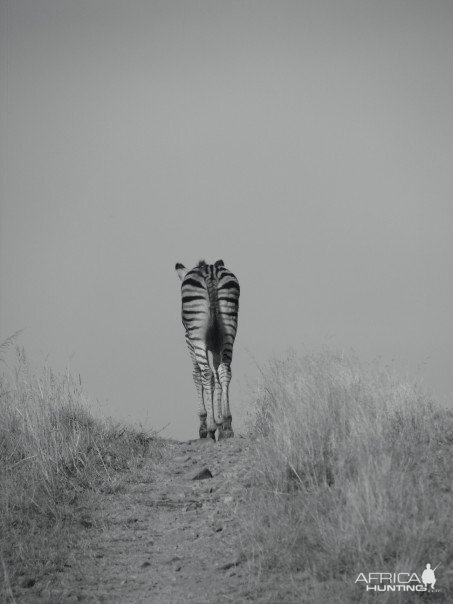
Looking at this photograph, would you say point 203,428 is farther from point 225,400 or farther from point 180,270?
point 180,270

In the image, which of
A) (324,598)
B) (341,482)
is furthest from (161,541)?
(324,598)

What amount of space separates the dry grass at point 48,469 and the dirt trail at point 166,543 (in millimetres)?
Result: 273

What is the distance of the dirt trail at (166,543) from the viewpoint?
571 cm

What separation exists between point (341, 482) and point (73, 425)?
5164 mm

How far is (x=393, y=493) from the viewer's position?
18.7ft

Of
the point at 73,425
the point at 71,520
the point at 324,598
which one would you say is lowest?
the point at 324,598

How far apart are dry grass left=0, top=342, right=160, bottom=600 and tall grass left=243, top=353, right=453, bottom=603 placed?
212cm

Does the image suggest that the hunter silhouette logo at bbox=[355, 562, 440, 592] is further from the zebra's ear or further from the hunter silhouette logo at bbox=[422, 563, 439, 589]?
the zebra's ear

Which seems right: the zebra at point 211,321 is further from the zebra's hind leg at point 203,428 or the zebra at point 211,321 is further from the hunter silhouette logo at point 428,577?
the hunter silhouette logo at point 428,577

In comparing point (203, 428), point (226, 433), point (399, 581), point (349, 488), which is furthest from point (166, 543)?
point (203, 428)

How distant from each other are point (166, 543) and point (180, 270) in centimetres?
807

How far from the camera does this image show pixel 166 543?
22.8 feet

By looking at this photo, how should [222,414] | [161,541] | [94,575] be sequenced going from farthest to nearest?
1. [222,414]
2. [161,541]
3. [94,575]

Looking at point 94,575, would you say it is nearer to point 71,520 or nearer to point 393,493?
point 71,520
